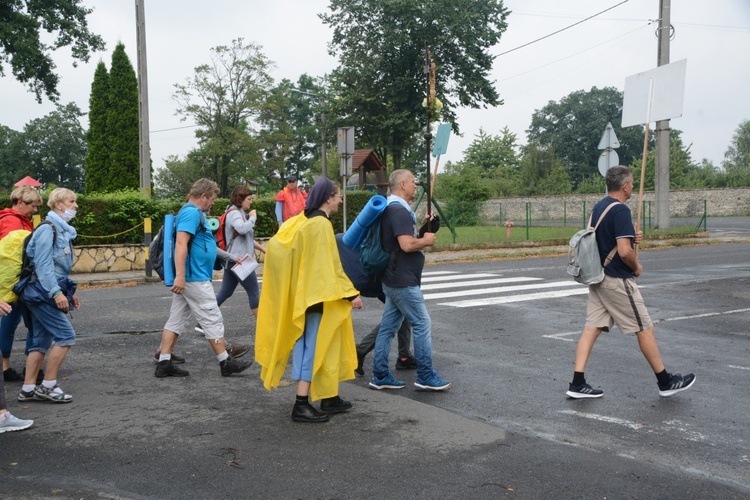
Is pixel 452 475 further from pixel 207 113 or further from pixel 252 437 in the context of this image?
pixel 207 113

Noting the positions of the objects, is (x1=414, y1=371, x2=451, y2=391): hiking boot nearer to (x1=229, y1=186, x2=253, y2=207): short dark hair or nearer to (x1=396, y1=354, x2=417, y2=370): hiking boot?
(x1=396, y1=354, x2=417, y2=370): hiking boot

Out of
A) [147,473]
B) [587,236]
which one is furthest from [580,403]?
[147,473]

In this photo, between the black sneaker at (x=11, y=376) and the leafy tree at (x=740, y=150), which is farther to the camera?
the leafy tree at (x=740, y=150)

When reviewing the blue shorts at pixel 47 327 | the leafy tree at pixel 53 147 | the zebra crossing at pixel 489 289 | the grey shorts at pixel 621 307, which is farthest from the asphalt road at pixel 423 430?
the leafy tree at pixel 53 147

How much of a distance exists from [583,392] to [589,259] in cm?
104

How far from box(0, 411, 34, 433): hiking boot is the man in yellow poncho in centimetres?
167

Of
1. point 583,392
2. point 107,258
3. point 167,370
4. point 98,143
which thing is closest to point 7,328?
point 167,370

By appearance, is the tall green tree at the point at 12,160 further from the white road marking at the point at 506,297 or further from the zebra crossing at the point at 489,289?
the white road marking at the point at 506,297

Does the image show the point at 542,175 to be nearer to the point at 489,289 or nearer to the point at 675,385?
the point at 489,289

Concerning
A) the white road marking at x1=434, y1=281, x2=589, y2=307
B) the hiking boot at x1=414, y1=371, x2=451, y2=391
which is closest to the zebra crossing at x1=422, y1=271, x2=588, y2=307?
the white road marking at x1=434, y1=281, x2=589, y2=307

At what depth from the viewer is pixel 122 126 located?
103 feet

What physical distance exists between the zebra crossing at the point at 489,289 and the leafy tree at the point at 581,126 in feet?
250

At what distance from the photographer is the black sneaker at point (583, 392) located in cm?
607

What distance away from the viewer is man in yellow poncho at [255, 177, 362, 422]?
5.43 meters
